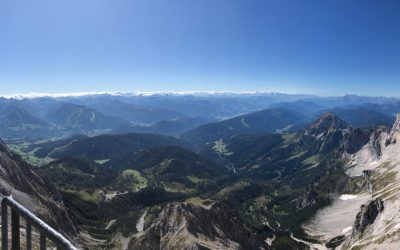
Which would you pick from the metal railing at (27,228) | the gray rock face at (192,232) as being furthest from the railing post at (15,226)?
the gray rock face at (192,232)

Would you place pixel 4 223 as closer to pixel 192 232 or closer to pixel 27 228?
pixel 27 228

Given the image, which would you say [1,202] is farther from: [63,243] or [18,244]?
[63,243]

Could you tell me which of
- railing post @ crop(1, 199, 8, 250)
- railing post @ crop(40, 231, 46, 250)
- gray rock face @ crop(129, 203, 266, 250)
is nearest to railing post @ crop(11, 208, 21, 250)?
railing post @ crop(1, 199, 8, 250)

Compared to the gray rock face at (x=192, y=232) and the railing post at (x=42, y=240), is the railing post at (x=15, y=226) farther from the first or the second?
the gray rock face at (x=192, y=232)

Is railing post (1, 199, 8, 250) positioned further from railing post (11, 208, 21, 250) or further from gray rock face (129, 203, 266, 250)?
gray rock face (129, 203, 266, 250)

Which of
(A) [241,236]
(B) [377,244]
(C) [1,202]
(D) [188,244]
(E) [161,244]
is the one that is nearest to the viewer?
(C) [1,202]

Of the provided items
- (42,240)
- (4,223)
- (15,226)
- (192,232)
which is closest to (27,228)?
(42,240)

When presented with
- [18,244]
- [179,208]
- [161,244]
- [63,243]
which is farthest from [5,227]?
[179,208]
